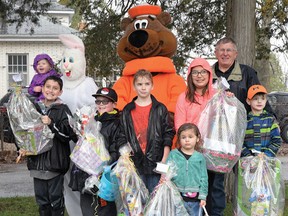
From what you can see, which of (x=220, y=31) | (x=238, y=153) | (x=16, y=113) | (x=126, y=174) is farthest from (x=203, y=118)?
(x=220, y=31)

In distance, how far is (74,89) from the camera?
→ 6.00 m

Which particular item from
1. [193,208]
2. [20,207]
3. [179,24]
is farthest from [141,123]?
[179,24]

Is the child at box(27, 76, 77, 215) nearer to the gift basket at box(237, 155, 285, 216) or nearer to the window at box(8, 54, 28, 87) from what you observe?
the gift basket at box(237, 155, 285, 216)

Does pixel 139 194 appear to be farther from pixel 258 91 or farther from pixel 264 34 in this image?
pixel 264 34

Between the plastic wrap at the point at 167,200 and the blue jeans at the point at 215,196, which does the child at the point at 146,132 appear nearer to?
the plastic wrap at the point at 167,200

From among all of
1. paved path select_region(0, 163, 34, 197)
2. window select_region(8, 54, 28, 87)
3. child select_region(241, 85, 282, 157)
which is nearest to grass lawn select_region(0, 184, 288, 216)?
paved path select_region(0, 163, 34, 197)

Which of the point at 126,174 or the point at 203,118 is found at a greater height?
the point at 203,118

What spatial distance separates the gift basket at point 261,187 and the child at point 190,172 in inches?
19.2

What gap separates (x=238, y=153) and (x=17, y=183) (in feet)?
21.4

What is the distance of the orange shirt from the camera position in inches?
201

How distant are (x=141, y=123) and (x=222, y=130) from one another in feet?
2.52

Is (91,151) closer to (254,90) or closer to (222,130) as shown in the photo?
(222,130)

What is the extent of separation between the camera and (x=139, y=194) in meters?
4.88

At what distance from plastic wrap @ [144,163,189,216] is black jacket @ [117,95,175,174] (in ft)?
1.11
